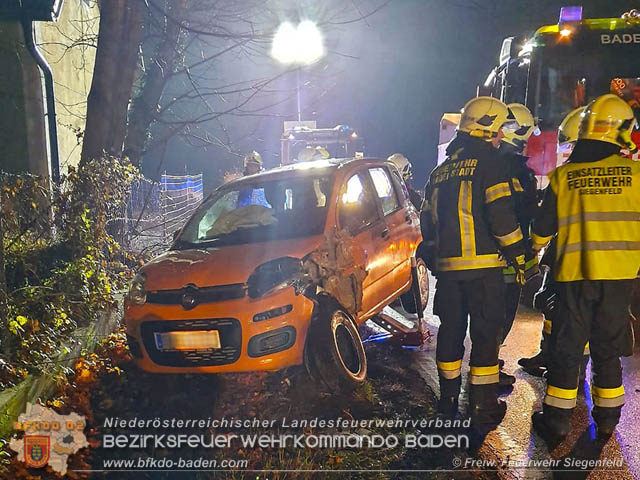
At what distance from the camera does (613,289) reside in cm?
311

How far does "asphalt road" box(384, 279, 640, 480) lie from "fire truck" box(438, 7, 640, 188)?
3066 mm

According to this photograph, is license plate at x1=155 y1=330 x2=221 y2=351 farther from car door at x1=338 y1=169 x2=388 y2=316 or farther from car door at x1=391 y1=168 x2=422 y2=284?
car door at x1=391 y1=168 x2=422 y2=284

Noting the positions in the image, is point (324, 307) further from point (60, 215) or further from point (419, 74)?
point (419, 74)

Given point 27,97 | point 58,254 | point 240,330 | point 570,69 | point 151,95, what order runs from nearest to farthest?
1. point 240,330
2. point 58,254
3. point 570,69
4. point 27,97
5. point 151,95

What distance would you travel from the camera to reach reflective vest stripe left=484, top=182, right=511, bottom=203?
3.35 metres

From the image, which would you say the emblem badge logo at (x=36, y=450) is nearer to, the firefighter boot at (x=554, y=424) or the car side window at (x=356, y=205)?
the car side window at (x=356, y=205)

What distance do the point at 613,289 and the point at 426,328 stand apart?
267 cm

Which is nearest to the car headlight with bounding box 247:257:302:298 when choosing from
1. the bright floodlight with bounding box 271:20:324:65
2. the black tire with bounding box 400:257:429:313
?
the black tire with bounding box 400:257:429:313

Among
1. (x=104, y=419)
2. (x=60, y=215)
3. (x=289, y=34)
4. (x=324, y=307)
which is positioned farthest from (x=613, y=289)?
(x=289, y=34)

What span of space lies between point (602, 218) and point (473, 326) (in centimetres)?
105

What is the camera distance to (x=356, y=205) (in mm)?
4719

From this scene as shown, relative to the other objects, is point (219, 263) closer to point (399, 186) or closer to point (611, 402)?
→ point (399, 186)

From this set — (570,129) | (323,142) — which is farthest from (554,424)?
(323,142)

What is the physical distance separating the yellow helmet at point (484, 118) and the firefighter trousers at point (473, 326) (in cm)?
A: 96
